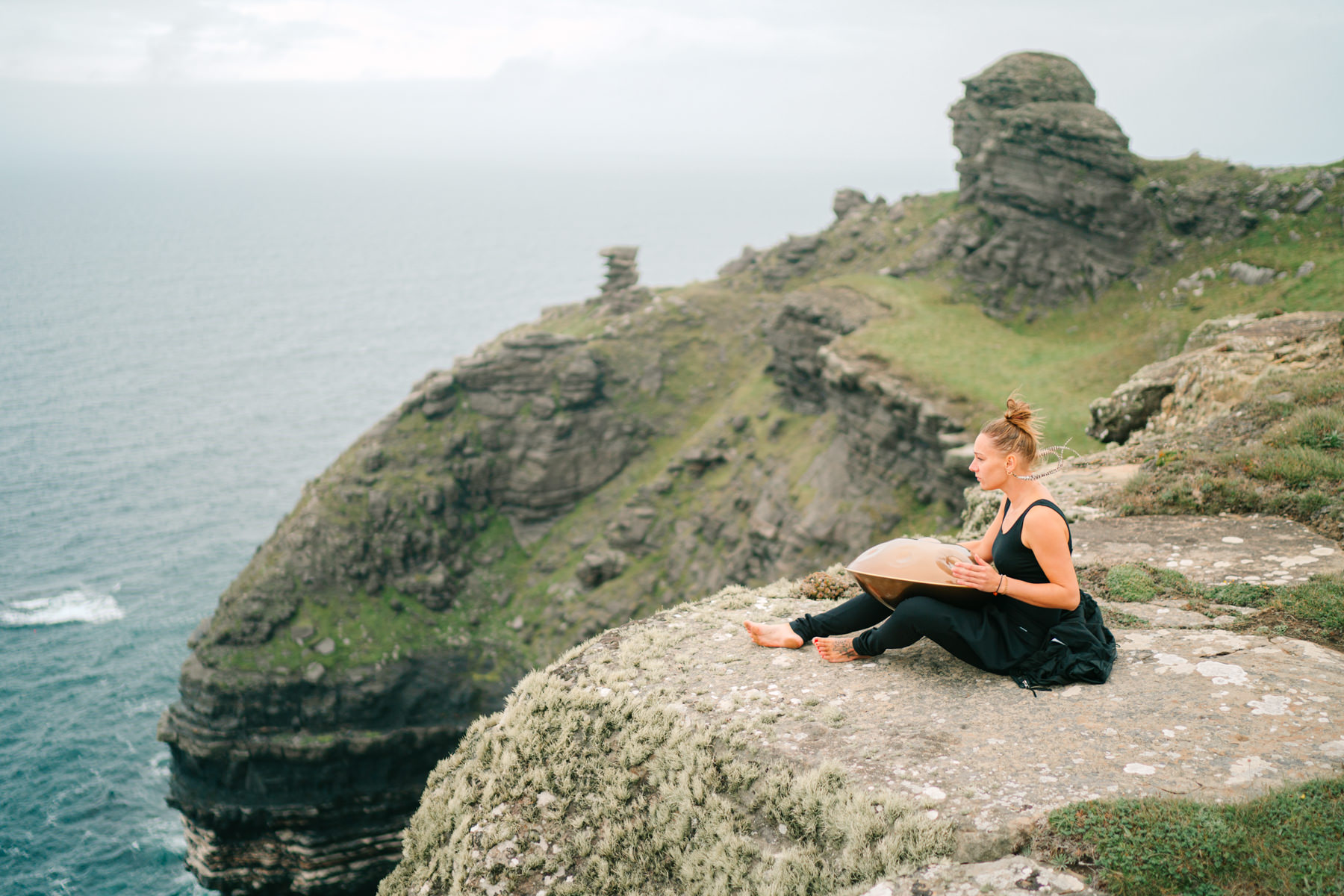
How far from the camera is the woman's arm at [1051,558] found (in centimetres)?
832

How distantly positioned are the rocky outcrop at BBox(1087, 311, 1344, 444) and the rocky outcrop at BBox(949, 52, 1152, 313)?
32.9 metres

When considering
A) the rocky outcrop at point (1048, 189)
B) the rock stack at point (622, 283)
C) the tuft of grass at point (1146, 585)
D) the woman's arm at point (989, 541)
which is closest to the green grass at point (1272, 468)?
the tuft of grass at point (1146, 585)

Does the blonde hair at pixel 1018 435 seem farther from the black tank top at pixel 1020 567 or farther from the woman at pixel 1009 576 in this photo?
the black tank top at pixel 1020 567

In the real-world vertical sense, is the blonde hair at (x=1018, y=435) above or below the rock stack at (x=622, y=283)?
below

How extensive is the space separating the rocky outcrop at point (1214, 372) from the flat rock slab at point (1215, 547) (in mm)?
5281

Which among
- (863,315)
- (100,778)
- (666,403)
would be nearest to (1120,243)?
(863,315)

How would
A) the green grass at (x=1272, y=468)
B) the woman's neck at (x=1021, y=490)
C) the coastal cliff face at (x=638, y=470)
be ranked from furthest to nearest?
the coastal cliff face at (x=638, y=470), the green grass at (x=1272, y=468), the woman's neck at (x=1021, y=490)

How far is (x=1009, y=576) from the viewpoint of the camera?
344 inches

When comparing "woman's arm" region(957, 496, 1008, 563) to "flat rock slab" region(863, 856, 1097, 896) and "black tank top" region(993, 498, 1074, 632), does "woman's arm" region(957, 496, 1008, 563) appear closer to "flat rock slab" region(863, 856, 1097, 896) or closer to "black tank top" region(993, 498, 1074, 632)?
"black tank top" region(993, 498, 1074, 632)

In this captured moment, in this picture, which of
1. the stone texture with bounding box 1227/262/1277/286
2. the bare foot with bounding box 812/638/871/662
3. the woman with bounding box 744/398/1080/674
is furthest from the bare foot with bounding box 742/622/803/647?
the stone texture with bounding box 1227/262/1277/286

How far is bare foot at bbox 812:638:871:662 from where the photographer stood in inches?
411

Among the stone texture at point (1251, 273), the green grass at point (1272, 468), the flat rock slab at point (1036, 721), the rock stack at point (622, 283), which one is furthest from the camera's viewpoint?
the rock stack at point (622, 283)

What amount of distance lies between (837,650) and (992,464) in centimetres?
348

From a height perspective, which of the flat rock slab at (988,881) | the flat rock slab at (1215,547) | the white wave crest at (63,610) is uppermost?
the flat rock slab at (1215,547)
